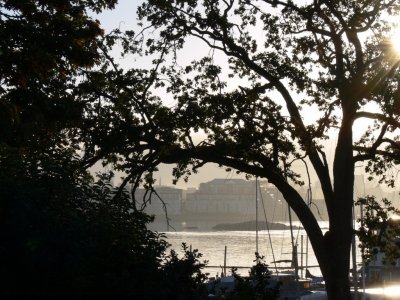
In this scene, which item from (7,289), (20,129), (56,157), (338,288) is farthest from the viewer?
(338,288)

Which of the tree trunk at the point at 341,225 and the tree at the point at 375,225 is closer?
the tree trunk at the point at 341,225

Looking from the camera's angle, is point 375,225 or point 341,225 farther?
point 375,225

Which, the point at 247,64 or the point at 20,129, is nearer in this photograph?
the point at 20,129

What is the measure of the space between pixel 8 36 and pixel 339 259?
32.2 feet

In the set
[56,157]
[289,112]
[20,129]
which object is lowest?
[56,157]

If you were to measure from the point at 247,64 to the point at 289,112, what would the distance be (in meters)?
1.81

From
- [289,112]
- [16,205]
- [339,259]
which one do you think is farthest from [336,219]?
[16,205]

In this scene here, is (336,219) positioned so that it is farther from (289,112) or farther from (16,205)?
(16,205)

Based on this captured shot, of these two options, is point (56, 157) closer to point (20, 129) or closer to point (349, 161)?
point (20, 129)

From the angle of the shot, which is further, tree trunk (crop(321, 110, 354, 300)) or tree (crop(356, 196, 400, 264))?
tree (crop(356, 196, 400, 264))

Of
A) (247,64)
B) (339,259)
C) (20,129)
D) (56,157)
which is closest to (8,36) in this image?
(20,129)

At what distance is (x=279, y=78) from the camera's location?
1994 cm

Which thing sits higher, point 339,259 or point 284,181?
point 284,181

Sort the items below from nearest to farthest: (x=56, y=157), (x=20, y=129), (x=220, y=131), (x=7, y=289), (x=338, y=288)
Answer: (x=7, y=289)
(x=56, y=157)
(x=20, y=129)
(x=338, y=288)
(x=220, y=131)
